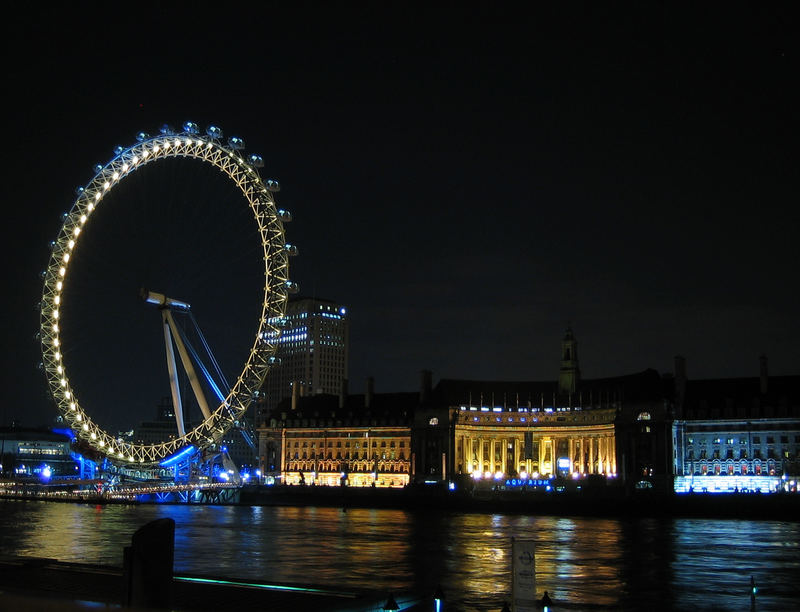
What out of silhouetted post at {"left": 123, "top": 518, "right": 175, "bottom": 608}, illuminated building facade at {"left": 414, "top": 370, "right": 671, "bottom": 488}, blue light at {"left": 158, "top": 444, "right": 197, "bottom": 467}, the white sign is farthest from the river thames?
illuminated building facade at {"left": 414, "top": 370, "right": 671, "bottom": 488}

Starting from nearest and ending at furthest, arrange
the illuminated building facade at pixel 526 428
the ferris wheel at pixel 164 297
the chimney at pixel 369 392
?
1. the ferris wheel at pixel 164 297
2. the illuminated building facade at pixel 526 428
3. the chimney at pixel 369 392

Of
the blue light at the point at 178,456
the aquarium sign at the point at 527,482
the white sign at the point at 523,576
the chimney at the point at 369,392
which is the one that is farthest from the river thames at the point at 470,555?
the chimney at the point at 369,392

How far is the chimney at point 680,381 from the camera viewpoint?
474 feet

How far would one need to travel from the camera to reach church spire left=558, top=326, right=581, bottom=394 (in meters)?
165

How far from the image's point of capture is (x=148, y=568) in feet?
47.9

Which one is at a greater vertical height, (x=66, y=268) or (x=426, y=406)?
(x=66, y=268)

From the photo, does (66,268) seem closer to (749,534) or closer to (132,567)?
(749,534)

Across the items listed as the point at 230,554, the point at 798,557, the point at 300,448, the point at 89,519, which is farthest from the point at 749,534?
the point at 300,448

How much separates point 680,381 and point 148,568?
140 meters

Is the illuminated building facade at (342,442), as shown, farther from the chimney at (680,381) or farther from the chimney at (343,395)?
the chimney at (680,381)

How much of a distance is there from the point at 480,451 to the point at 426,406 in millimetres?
12241

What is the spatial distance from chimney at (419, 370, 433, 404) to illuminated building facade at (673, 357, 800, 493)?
143 feet

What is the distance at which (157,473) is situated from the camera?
11219 centimetres

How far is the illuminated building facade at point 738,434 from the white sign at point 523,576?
12040 cm
